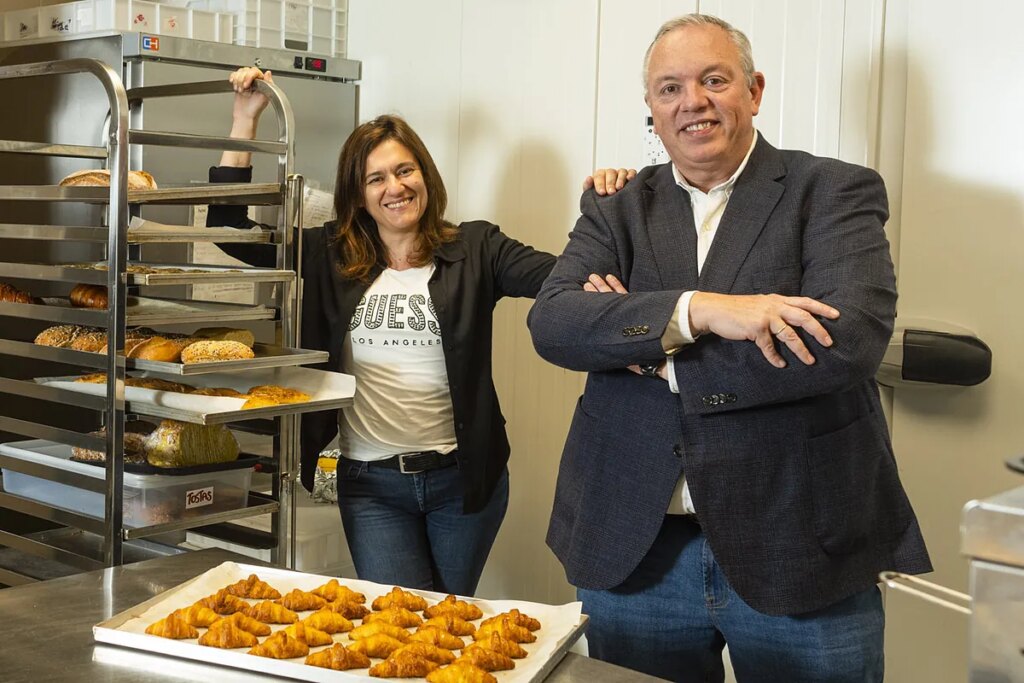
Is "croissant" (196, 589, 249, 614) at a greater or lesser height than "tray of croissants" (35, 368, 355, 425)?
lesser

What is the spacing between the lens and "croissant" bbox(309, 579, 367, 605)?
169 centimetres

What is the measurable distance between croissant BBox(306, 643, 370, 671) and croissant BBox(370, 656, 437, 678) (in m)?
0.03

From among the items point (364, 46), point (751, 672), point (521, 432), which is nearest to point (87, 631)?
point (751, 672)

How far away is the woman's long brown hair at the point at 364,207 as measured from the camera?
8.33ft

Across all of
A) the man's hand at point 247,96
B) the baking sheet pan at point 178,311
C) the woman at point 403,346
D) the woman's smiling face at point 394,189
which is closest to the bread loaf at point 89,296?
the baking sheet pan at point 178,311

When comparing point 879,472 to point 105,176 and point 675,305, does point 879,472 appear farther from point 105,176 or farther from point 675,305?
point 105,176

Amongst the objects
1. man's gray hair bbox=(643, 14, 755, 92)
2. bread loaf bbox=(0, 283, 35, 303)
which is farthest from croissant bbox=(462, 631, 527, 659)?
bread loaf bbox=(0, 283, 35, 303)

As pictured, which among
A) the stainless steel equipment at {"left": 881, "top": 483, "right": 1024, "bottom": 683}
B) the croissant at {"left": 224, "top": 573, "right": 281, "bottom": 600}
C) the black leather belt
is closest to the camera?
the stainless steel equipment at {"left": 881, "top": 483, "right": 1024, "bottom": 683}

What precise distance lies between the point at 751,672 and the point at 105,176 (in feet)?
5.20

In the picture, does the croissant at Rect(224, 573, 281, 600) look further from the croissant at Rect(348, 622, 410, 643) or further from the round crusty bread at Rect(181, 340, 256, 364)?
the round crusty bread at Rect(181, 340, 256, 364)

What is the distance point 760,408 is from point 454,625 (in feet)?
1.91

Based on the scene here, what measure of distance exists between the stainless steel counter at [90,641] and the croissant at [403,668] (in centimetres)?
15

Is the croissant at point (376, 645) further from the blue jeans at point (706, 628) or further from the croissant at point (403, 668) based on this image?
the blue jeans at point (706, 628)

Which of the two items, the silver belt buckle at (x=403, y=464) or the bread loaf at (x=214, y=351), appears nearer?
the bread loaf at (x=214, y=351)
